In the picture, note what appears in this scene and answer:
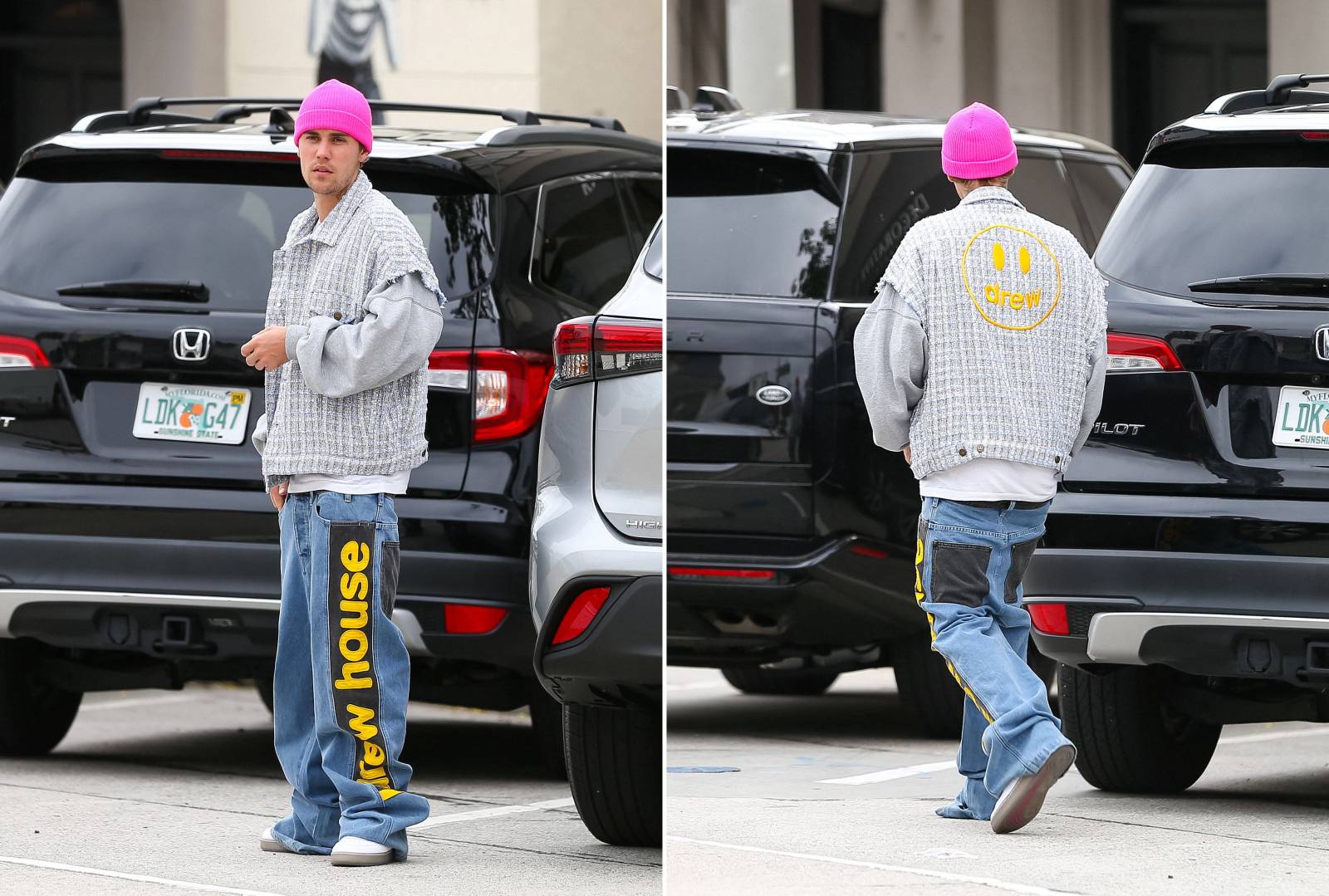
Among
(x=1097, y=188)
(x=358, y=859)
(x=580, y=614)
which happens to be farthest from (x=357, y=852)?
(x=1097, y=188)

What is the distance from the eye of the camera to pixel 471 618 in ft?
16.7

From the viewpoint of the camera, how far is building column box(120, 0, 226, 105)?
30.8ft

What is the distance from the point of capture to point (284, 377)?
14.3 feet

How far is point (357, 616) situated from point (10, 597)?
1430 mm

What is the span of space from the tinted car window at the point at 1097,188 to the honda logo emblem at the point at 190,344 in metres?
2.13

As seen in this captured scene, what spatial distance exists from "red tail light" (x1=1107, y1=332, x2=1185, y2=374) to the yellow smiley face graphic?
15.4 inches

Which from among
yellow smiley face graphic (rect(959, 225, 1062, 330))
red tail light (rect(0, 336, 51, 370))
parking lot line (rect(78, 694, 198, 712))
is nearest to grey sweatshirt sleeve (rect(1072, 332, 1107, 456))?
yellow smiley face graphic (rect(959, 225, 1062, 330))

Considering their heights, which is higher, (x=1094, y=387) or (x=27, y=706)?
(x=1094, y=387)

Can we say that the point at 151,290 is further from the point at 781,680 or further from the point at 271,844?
the point at 781,680

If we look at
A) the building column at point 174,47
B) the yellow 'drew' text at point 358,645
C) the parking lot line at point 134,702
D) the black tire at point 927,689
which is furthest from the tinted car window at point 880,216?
the building column at point 174,47

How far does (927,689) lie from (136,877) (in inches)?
84.3

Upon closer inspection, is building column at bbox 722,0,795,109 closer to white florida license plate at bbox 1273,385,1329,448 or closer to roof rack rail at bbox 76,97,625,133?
white florida license plate at bbox 1273,385,1329,448

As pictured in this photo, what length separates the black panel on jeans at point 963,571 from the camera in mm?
4488

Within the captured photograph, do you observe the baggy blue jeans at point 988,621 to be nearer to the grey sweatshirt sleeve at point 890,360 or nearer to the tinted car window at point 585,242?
the grey sweatshirt sleeve at point 890,360
